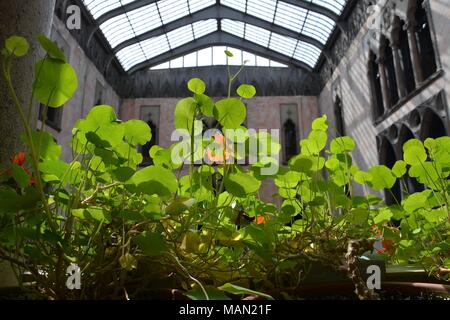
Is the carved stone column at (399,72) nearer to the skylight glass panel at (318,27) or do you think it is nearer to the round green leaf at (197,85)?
the skylight glass panel at (318,27)

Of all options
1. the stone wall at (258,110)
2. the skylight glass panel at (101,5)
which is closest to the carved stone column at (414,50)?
the stone wall at (258,110)

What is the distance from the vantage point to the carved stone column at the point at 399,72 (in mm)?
10766

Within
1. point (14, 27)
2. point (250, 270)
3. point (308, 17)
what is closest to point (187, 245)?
point (250, 270)

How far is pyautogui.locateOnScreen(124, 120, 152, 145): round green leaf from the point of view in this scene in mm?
635

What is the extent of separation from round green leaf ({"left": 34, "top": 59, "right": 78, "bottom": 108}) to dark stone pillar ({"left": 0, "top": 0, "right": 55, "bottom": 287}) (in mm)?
306

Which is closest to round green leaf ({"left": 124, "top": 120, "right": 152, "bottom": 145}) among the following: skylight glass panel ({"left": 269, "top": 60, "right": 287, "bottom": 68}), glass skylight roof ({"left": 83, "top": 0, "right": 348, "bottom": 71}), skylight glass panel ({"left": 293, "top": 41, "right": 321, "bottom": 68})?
glass skylight roof ({"left": 83, "top": 0, "right": 348, "bottom": 71})

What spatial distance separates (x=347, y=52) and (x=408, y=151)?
51.0ft

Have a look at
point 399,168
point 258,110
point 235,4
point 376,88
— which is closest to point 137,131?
point 399,168

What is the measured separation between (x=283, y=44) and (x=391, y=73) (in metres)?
8.16

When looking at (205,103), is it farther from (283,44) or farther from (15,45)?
(283,44)

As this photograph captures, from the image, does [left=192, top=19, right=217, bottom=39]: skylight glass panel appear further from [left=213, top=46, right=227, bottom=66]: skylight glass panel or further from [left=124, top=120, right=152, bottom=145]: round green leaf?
[left=124, top=120, right=152, bottom=145]: round green leaf

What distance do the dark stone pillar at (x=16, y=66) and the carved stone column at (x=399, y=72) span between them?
1155 centimetres

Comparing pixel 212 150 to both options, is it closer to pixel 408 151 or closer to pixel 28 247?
pixel 28 247
